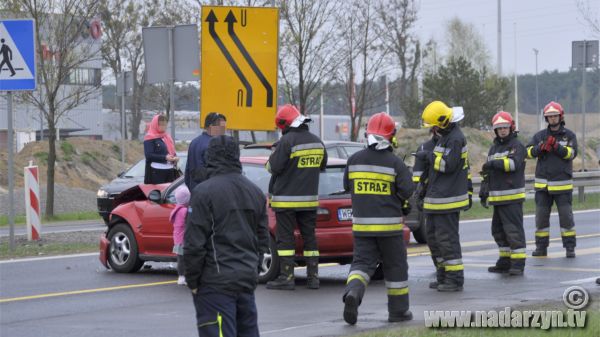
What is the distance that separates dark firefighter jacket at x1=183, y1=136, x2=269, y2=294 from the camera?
6.73 metres

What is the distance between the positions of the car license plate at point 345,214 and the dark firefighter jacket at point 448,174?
1.14 metres

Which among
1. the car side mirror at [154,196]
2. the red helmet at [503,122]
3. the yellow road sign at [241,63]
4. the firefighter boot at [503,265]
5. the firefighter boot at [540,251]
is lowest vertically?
the firefighter boot at [540,251]

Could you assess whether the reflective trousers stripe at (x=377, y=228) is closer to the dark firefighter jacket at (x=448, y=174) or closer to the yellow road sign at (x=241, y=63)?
the dark firefighter jacket at (x=448, y=174)

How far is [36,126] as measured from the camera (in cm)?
6944

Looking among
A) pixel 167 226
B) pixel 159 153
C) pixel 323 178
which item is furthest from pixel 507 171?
pixel 159 153

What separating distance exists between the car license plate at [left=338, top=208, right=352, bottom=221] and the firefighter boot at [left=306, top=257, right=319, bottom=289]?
67cm

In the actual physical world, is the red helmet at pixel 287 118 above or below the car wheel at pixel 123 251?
above

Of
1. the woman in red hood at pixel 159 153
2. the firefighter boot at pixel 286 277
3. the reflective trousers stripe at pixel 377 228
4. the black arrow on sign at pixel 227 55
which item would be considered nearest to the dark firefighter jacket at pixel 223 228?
the reflective trousers stripe at pixel 377 228

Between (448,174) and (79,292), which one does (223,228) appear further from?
(79,292)

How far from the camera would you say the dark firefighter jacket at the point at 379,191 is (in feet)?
32.5

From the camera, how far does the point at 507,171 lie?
13.6 meters

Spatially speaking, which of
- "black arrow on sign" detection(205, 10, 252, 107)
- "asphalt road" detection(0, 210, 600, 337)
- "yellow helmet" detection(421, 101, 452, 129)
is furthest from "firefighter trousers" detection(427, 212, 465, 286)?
"black arrow on sign" detection(205, 10, 252, 107)

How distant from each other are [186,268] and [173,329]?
325 centimetres

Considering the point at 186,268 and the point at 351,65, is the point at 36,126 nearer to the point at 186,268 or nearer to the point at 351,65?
the point at 351,65
